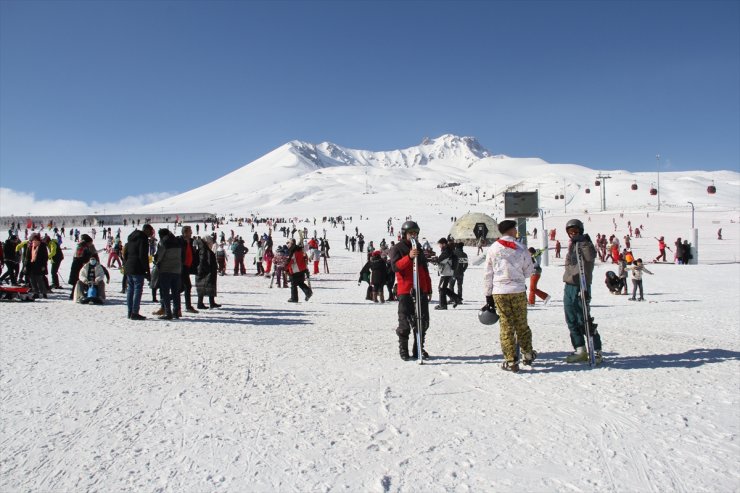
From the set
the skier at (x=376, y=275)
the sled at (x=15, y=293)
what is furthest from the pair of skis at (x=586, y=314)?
the sled at (x=15, y=293)

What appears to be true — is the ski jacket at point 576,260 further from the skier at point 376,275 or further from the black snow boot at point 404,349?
the skier at point 376,275

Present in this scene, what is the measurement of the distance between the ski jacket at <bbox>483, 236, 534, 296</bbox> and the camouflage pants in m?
0.08

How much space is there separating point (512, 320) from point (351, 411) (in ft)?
6.86

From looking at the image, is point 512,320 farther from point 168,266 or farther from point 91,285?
point 91,285

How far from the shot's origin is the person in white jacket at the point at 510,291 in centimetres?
502

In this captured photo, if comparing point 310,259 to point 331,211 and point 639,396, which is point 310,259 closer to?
point 639,396

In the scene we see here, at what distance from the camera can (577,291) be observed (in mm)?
5410

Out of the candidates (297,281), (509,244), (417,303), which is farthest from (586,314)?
(297,281)

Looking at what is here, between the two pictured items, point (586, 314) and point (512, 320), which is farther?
point (586, 314)

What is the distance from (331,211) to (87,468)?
265ft

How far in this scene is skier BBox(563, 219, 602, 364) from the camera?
5.36 meters

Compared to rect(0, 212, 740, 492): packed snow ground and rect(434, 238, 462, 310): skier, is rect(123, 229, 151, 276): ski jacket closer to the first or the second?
rect(0, 212, 740, 492): packed snow ground

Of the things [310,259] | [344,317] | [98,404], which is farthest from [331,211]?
[98,404]

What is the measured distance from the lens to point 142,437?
343cm
